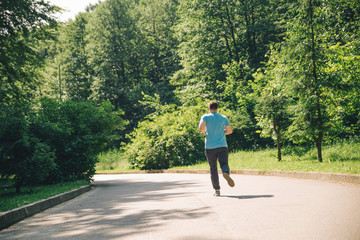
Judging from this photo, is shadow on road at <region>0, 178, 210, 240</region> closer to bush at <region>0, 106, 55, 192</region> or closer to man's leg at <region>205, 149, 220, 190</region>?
man's leg at <region>205, 149, 220, 190</region>

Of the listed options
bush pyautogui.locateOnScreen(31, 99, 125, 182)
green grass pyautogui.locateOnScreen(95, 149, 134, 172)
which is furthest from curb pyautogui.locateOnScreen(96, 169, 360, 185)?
green grass pyautogui.locateOnScreen(95, 149, 134, 172)

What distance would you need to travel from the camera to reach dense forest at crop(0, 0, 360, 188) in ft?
42.0

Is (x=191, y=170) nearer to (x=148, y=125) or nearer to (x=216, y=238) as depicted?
(x=148, y=125)

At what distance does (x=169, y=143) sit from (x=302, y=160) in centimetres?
1009

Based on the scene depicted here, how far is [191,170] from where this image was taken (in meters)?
18.4

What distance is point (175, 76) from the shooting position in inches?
1387

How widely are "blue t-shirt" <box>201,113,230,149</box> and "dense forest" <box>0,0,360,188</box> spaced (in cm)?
555

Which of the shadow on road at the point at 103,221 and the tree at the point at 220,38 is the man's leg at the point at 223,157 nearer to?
the shadow on road at the point at 103,221

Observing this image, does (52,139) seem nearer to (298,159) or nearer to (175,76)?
(298,159)

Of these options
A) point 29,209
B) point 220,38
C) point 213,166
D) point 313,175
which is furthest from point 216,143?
point 220,38

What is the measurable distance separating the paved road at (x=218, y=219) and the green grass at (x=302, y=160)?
356 centimetres

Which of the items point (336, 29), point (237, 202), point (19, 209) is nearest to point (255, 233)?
point (237, 202)

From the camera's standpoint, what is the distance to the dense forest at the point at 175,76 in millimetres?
12789

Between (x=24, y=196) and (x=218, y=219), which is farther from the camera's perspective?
(x=24, y=196)
